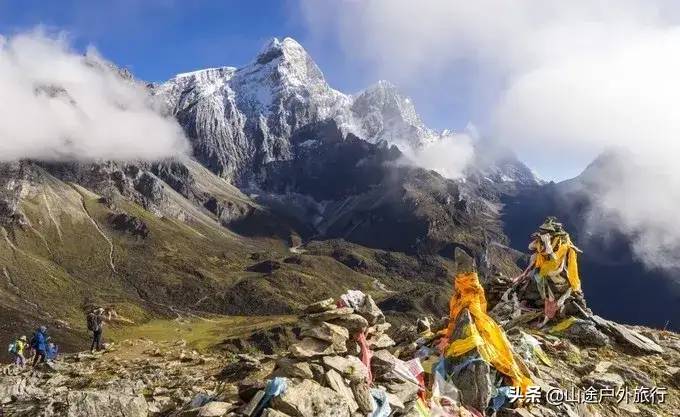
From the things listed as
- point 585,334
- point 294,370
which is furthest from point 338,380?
point 585,334

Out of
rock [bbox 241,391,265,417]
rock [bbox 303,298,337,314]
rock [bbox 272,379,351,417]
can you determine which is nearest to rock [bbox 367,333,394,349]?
rock [bbox 303,298,337,314]

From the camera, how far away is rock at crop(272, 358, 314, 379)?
13.8 m

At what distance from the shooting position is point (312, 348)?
1491 centimetres

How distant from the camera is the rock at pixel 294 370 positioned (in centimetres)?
1382

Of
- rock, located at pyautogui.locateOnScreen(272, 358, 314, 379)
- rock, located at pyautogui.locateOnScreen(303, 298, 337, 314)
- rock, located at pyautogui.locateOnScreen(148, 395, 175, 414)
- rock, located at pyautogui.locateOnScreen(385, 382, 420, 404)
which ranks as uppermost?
rock, located at pyautogui.locateOnScreen(303, 298, 337, 314)

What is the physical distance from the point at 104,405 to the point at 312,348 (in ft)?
A: 18.1

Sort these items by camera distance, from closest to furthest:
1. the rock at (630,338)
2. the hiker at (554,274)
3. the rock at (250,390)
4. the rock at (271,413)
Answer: the rock at (271,413), the rock at (250,390), the rock at (630,338), the hiker at (554,274)

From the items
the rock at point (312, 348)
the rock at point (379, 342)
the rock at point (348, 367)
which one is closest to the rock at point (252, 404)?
the rock at point (312, 348)

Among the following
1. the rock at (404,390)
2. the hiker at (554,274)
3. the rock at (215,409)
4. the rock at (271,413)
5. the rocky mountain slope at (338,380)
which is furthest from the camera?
the hiker at (554,274)

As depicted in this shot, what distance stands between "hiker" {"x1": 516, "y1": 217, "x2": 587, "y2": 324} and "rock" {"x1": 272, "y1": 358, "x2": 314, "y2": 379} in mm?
20383

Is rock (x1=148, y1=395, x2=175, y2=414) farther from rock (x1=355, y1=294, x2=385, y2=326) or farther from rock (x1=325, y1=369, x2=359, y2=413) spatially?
rock (x1=355, y1=294, x2=385, y2=326)

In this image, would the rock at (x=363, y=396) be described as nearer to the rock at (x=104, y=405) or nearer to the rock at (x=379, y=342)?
the rock at (x=379, y=342)

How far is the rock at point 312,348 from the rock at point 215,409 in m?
2.21

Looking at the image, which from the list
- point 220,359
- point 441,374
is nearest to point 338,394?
point 441,374
